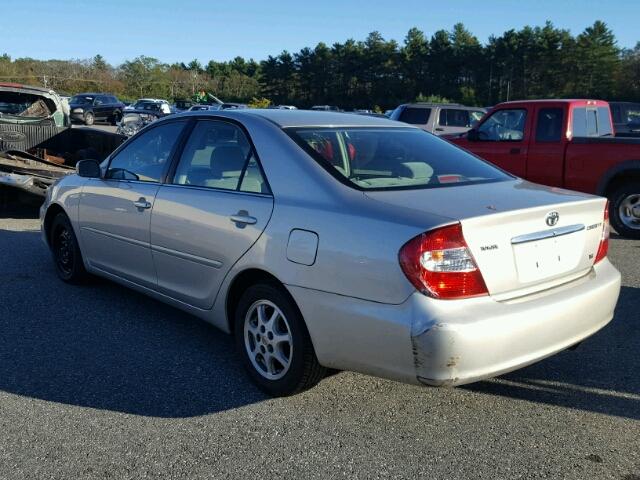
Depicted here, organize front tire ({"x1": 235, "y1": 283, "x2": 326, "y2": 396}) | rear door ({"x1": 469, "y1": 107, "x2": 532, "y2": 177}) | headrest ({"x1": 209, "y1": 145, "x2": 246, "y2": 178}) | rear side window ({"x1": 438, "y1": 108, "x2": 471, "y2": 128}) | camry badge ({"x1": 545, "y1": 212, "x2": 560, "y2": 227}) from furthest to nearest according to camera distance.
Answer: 1. rear side window ({"x1": 438, "y1": 108, "x2": 471, "y2": 128})
2. rear door ({"x1": 469, "y1": 107, "x2": 532, "y2": 177})
3. headrest ({"x1": 209, "y1": 145, "x2": 246, "y2": 178})
4. front tire ({"x1": 235, "y1": 283, "x2": 326, "y2": 396})
5. camry badge ({"x1": 545, "y1": 212, "x2": 560, "y2": 227})

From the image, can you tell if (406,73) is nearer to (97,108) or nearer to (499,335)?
(97,108)

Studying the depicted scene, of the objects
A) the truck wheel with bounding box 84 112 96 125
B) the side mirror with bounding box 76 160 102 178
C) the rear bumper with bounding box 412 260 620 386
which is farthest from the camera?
the truck wheel with bounding box 84 112 96 125

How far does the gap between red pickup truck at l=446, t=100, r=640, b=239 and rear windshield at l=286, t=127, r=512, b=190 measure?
498 cm

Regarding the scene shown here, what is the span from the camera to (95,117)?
125ft

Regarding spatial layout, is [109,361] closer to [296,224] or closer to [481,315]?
[296,224]

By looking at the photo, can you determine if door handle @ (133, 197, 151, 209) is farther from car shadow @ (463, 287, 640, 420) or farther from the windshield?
the windshield

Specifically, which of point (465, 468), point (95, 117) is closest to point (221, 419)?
point (465, 468)

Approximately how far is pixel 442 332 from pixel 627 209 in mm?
6909

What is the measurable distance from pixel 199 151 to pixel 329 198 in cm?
139

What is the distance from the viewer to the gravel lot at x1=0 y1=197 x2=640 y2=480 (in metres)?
2.99

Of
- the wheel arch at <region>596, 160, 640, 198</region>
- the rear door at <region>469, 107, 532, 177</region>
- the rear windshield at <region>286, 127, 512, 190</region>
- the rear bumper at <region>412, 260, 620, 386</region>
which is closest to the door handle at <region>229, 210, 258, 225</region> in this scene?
the rear windshield at <region>286, 127, 512, 190</region>

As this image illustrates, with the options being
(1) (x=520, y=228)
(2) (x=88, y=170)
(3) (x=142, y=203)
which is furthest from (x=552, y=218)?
(2) (x=88, y=170)

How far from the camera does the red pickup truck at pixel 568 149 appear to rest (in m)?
8.54

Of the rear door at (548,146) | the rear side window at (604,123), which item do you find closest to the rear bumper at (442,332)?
the rear door at (548,146)
